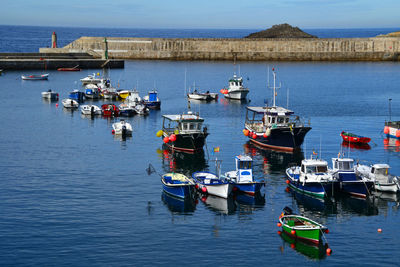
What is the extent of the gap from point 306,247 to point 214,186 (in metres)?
11.3

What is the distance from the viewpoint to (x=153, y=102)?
98875 millimetres

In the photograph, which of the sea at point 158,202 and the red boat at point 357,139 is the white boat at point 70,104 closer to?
the sea at point 158,202

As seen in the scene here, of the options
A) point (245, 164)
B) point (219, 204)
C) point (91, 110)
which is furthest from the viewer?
point (91, 110)

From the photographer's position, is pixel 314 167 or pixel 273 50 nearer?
pixel 314 167

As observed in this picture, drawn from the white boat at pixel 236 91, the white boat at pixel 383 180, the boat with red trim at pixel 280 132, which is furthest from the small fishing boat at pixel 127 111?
the white boat at pixel 383 180

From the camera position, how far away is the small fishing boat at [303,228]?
128 ft

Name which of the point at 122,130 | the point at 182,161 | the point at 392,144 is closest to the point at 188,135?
the point at 182,161

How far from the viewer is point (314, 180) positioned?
160 ft

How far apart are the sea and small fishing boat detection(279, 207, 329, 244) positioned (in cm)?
66

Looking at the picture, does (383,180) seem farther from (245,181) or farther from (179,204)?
(179,204)

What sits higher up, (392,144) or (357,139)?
(357,139)

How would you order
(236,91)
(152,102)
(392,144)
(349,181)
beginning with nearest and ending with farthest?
(349,181) < (392,144) < (152,102) < (236,91)

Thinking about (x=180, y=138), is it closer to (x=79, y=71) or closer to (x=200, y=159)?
(x=200, y=159)

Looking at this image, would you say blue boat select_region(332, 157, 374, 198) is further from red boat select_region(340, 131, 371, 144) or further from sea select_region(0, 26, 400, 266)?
red boat select_region(340, 131, 371, 144)
